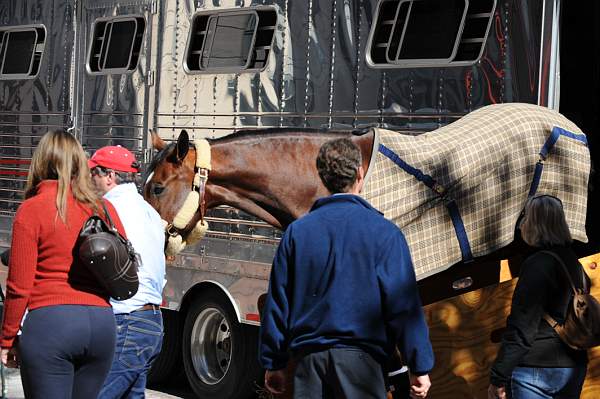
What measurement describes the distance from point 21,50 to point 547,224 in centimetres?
760

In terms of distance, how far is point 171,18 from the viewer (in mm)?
9594

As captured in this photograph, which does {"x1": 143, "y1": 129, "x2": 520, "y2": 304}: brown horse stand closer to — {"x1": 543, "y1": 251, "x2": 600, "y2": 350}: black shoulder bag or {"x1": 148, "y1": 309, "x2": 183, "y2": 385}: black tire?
{"x1": 543, "y1": 251, "x2": 600, "y2": 350}: black shoulder bag

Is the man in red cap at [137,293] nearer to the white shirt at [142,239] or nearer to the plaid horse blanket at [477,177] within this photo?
the white shirt at [142,239]

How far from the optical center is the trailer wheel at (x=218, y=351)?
29.3 ft

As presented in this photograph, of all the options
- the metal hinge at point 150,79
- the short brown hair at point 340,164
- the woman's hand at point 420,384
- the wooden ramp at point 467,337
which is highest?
the short brown hair at point 340,164

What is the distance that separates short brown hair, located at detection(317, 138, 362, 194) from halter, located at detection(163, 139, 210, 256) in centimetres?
305

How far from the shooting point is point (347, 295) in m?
4.17

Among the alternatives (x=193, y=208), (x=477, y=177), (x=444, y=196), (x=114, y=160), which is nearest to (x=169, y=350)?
(x=193, y=208)

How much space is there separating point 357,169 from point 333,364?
0.73 m

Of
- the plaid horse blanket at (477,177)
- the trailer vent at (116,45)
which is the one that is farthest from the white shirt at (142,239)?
the trailer vent at (116,45)

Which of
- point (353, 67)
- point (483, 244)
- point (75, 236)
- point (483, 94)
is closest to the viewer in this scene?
point (75, 236)

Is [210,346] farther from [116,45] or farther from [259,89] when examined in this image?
[116,45]

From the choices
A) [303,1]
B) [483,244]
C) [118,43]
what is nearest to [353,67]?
[303,1]

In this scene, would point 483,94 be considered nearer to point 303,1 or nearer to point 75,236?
point 303,1
